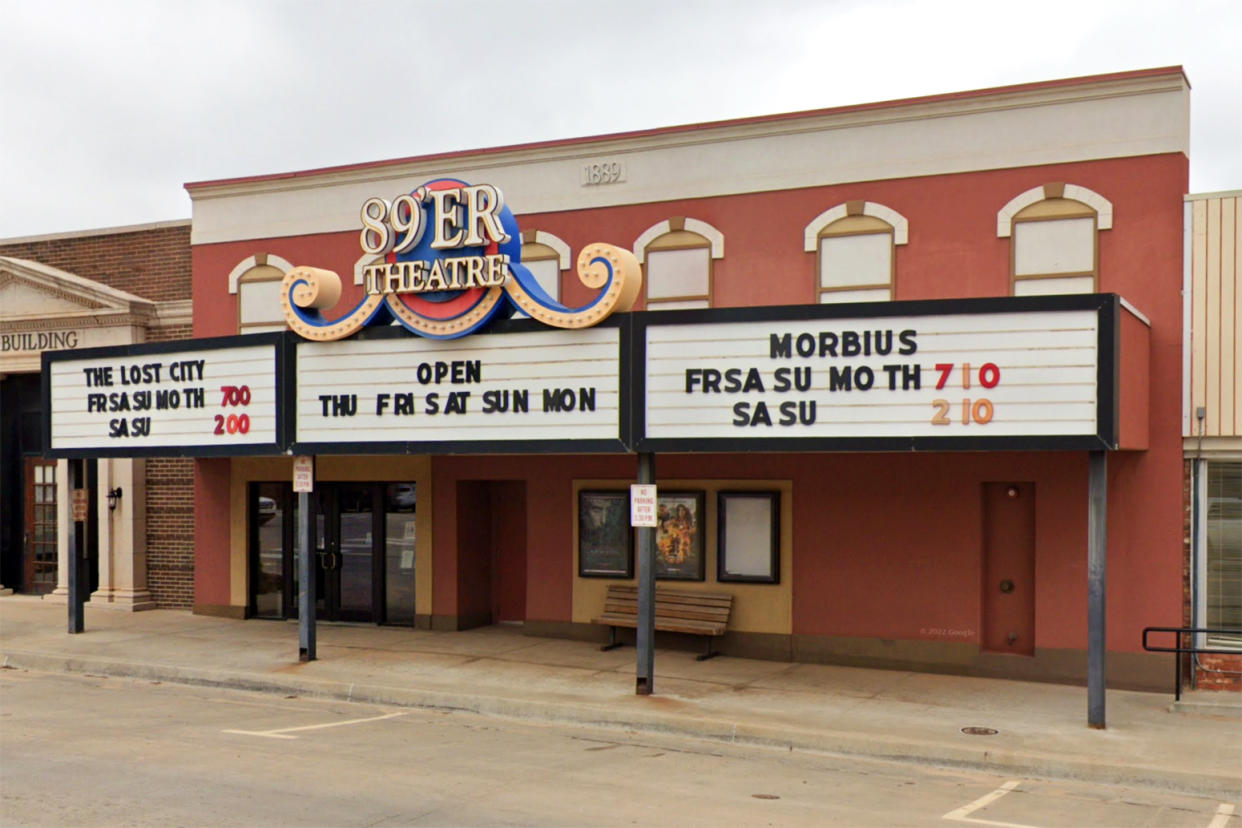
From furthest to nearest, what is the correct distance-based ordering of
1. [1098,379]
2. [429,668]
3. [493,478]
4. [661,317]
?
[493,478] → [429,668] → [661,317] → [1098,379]

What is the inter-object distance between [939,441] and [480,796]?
6.14 m

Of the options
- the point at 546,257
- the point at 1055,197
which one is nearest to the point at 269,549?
the point at 546,257

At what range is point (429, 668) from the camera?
1664cm

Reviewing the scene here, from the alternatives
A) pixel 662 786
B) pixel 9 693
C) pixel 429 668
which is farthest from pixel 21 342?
pixel 662 786

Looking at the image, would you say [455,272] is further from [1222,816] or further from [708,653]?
[1222,816]

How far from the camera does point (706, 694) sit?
49.0ft

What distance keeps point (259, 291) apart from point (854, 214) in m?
10.1

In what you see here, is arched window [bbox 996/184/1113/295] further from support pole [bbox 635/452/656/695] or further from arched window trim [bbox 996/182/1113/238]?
support pole [bbox 635/452/656/695]

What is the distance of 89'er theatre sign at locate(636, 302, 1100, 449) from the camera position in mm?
12984

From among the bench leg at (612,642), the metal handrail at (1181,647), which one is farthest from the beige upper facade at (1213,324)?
the bench leg at (612,642)

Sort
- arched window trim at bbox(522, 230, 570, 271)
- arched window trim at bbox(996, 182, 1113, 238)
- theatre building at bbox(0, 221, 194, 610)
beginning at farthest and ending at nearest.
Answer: theatre building at bbox(0, 221, 194, 610) → arched window trim at bbox(522, 230, 570, 271) → arched window trim at bbox(996, 182, 1113, 238)

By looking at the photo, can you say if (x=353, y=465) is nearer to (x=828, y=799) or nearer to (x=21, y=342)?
(x=21, y=342)

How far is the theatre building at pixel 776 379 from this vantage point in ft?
45.6

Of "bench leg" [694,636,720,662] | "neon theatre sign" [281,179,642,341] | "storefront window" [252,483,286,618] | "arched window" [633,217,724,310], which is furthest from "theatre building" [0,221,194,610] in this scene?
"bench leg" [694,636,720,662]
